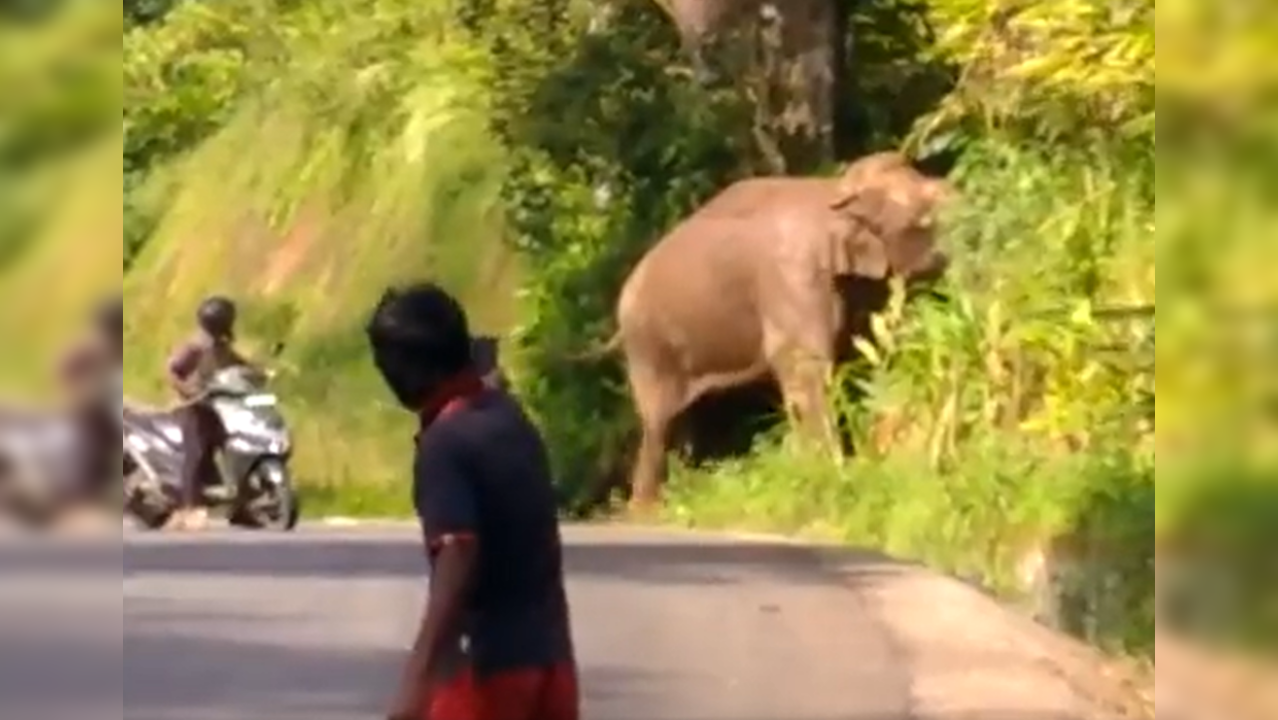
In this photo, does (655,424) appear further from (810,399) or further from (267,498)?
(267,498)

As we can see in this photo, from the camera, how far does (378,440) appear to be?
26391mm

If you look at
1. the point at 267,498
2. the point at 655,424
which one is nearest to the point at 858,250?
the point at 655,424

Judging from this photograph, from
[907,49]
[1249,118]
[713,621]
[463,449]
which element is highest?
[907,49]

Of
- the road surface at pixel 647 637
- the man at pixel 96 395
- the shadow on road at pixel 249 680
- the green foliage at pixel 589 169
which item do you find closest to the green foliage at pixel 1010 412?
the road surface at pixel 647 637

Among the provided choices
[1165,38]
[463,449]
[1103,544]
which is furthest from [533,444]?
[1103,544]

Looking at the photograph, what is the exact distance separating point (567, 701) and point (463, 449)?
1.83 ft

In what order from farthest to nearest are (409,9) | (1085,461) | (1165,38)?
(409,9) → (1085,461) → (1165,38)

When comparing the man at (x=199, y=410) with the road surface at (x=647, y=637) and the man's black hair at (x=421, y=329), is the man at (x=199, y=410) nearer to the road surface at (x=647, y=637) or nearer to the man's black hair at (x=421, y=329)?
the road surface at (x=647, y=637)

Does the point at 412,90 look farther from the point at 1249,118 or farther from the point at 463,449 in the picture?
the point at 1249,118

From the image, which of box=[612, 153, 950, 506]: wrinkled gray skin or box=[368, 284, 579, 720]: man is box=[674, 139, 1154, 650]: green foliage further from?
box=[368, 284, 579, 720]: man

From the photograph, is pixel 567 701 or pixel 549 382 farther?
pixel 549 382

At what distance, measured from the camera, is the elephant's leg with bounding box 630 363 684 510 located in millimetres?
21062

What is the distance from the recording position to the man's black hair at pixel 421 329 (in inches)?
213

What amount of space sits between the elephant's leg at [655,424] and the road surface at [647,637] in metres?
5.22
